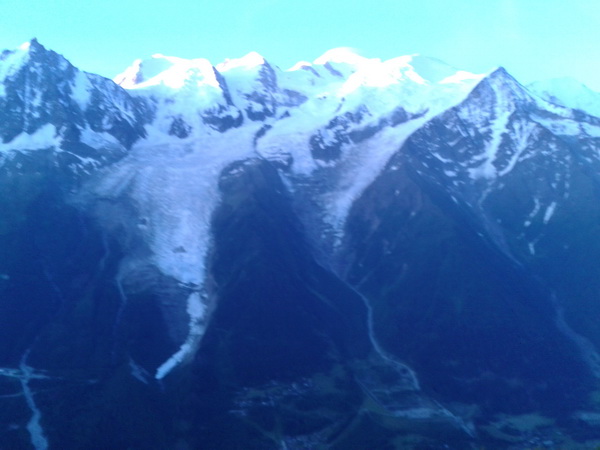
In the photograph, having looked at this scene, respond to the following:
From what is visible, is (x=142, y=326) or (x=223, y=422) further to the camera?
(x=142, y=326)

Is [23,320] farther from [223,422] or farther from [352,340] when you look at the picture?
[352,340]

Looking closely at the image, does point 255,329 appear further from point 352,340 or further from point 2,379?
point 2,379

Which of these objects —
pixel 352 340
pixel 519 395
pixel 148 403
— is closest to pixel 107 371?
pixel 148 403

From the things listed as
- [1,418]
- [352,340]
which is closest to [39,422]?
[1,418]

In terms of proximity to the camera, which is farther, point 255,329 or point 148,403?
point 255,329

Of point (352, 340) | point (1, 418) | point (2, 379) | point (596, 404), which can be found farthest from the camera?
point (352, 340)

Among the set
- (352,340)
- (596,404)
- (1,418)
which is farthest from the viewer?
(352,340)

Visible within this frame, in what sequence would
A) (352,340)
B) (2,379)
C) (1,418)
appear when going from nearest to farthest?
(1,418) < (2,379) < (352,340)

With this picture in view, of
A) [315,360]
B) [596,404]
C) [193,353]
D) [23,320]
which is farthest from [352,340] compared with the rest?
[23,320]
